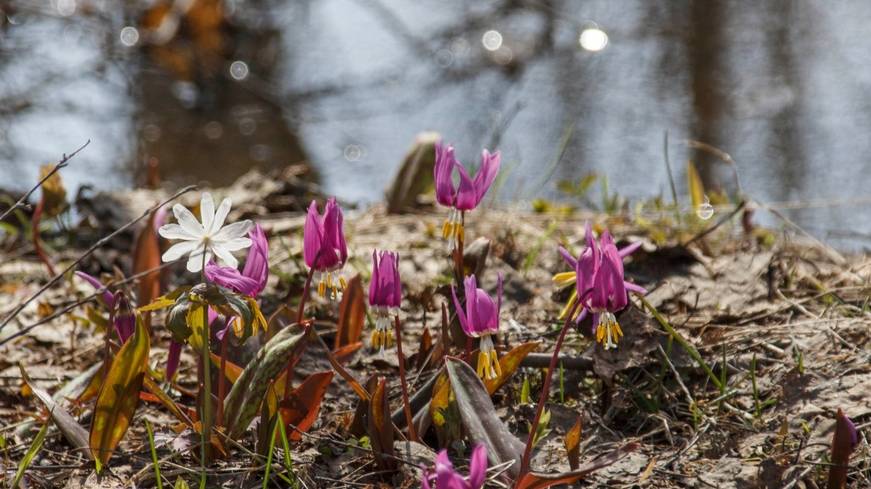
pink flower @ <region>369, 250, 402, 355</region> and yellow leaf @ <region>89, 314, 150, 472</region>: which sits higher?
pink flower @ <region>369, 250, 402, 355</region>

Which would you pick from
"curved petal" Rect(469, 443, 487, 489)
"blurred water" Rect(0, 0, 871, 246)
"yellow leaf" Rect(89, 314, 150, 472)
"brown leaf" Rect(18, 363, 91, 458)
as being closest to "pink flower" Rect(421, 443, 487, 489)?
"curved petal" Rect(469, 443, 487, 489)

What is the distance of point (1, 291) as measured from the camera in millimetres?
3014

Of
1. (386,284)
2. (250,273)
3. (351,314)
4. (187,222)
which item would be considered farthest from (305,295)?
(351,314)

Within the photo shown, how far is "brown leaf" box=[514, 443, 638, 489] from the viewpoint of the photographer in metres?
1.47

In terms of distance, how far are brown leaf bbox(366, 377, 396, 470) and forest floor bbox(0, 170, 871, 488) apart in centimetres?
3

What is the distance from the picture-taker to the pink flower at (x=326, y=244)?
5.42ft

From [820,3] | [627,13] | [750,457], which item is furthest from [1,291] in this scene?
[820,3]

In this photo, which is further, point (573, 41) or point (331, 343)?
point (573, 41)

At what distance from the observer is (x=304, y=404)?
5.92 ft

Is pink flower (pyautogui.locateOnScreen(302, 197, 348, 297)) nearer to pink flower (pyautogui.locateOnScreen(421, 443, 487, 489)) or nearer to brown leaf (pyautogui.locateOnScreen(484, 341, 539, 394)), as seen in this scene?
brown leaf (pyautogui.locateOnScreen(484, 341, 539, 394))

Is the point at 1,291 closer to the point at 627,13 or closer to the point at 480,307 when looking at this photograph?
the point at 480,307

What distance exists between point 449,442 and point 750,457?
580 millimetres

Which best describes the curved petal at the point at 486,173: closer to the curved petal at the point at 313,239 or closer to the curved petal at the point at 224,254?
the curved petal at the point at 313,239

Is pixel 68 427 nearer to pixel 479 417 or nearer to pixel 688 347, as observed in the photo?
pixel 479 417
